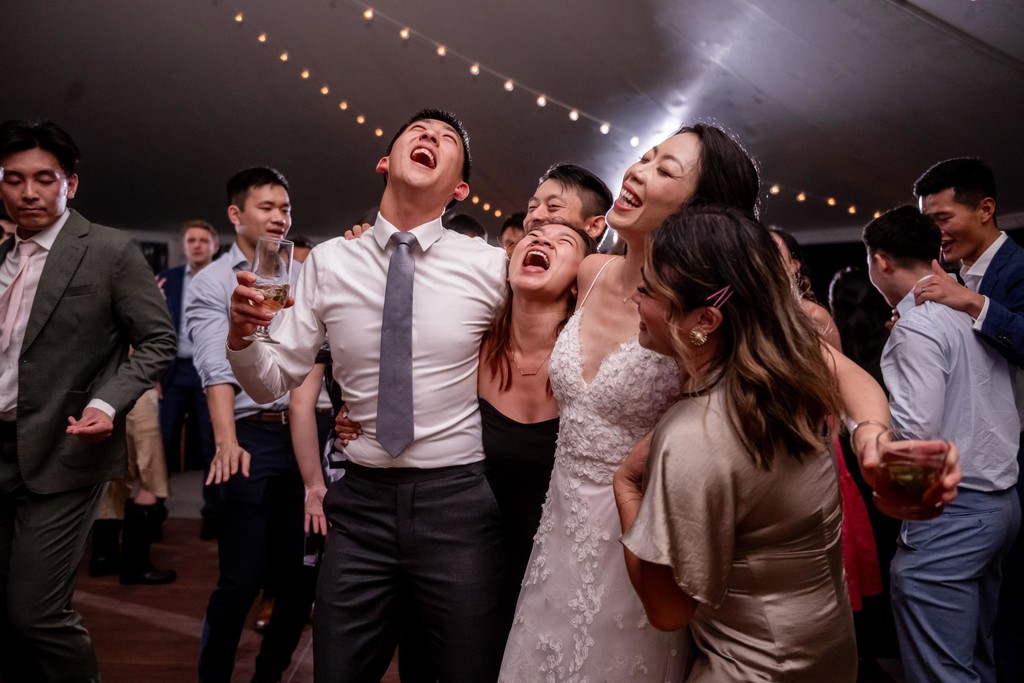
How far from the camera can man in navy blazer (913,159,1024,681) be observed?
7.44 ft

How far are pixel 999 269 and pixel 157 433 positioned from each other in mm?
3796

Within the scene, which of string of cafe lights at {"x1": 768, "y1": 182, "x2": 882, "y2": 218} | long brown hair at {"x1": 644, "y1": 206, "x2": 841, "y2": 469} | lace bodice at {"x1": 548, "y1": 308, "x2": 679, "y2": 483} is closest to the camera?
long brown hair at {"x1": 644, "y1": 206, "x2": 841, "y2": 469}

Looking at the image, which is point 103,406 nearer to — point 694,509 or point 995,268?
point 694,509

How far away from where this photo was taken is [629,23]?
493 centimetres

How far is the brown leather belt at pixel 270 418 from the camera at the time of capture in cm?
273

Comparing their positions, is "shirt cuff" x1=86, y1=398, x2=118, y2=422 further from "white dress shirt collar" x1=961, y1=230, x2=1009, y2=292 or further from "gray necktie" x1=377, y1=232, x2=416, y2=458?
"white dress shirt collar" x1=961, y1=230, x2=1009, y2=292

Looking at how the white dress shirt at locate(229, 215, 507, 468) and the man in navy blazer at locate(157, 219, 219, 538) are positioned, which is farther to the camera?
the man in navy blazer at locate(157, 219, 219, 538)

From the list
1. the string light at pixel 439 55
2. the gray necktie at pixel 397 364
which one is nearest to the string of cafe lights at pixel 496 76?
the string light at pixel 439 55

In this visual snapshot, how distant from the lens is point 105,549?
423cm

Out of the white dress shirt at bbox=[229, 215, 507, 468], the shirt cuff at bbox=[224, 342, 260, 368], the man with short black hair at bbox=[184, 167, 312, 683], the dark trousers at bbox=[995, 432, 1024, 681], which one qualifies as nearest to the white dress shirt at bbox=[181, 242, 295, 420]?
the man with short black hair at bbox=[184, 167, 312, 683]

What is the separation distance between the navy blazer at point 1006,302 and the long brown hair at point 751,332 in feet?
4.20

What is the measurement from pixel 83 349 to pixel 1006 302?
265cm

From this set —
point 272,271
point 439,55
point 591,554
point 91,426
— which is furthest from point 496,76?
point 591,554

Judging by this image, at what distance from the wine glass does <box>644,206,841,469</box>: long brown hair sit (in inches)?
25.7
